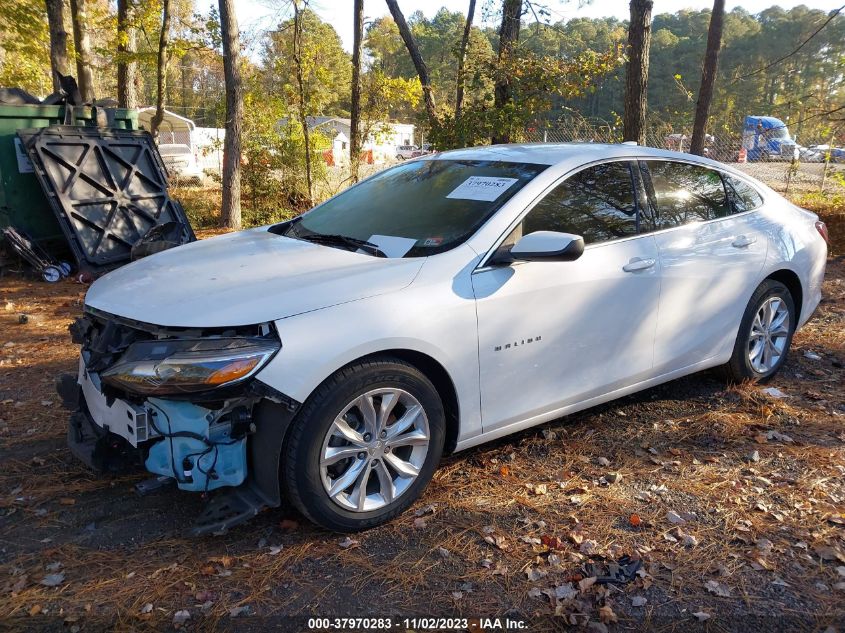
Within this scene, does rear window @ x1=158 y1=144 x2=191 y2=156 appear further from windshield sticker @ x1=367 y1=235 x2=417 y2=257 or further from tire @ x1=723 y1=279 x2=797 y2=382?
tire @ x1=723 y1=279 x2=797 y2=382

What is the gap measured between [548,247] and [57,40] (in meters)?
10.3

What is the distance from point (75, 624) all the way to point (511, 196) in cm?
263

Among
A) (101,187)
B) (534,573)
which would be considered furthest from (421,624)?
(101,187)

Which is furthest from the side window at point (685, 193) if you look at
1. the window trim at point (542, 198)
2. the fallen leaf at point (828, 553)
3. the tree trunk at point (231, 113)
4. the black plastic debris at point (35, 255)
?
the tree trunk at point (231, 113)

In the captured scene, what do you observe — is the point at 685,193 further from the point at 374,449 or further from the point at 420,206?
the point at 374,449

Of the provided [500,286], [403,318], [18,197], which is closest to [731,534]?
[500,286]

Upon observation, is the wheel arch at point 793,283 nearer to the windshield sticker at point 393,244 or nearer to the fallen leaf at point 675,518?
the fallen leaf at point 675,518

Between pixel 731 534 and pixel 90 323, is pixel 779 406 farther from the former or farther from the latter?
pixel 90 323

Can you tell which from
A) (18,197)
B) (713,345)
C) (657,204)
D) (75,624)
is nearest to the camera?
(75,624)

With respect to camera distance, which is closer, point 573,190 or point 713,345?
point 573,190

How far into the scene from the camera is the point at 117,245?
26.5 ft

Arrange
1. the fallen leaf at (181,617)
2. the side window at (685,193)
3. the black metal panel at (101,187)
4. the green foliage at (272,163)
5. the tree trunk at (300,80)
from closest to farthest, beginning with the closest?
the fallen leaf at (181,617) → the side window at (685,193) → the black metal panel at (101,187) → the tree trunk at (300,80) → the green foliage at (272,163)

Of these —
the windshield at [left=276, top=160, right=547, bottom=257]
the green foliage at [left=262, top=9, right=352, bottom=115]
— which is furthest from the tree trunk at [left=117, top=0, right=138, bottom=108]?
the windshield at [left=276, top=160, right=547, bottom=257]

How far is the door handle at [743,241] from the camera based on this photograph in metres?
4.22
